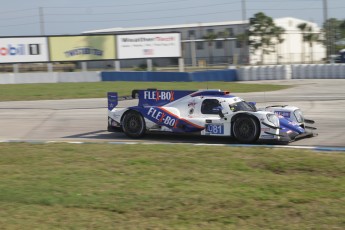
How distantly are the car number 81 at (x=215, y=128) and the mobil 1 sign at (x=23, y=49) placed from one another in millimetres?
34297

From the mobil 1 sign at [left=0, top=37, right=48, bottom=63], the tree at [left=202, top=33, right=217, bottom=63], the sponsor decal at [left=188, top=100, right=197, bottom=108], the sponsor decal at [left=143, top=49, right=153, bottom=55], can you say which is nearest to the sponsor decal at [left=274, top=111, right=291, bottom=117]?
the sponsor decal at [left=188, top=100, right=197, bottom=108]

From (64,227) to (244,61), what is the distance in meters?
66.4

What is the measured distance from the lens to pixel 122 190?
21.2 ft

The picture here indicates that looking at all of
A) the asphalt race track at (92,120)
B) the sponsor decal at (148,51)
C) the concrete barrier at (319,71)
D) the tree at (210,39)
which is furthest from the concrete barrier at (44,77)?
the tree at (210,39)

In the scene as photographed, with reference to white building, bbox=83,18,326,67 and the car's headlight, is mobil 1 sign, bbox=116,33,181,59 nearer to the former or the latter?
white building, bbox=83,18,326,67

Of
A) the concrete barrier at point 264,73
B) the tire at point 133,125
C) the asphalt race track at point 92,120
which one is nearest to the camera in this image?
the asphalt race track at point 92,120

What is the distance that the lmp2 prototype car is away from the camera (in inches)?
424

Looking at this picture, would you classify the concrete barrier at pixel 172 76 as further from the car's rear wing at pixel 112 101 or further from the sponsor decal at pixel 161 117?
the sponsor decal at pixel 161 117

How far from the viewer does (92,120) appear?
16156 mm

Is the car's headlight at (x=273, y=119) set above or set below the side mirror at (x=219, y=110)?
below

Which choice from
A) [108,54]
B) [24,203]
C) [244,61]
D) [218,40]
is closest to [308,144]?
[24,203]

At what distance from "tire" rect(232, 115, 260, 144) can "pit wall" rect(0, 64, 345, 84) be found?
75.5 feet

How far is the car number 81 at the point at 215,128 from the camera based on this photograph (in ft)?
36.5

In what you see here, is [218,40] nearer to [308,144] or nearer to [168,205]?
[308,144]
